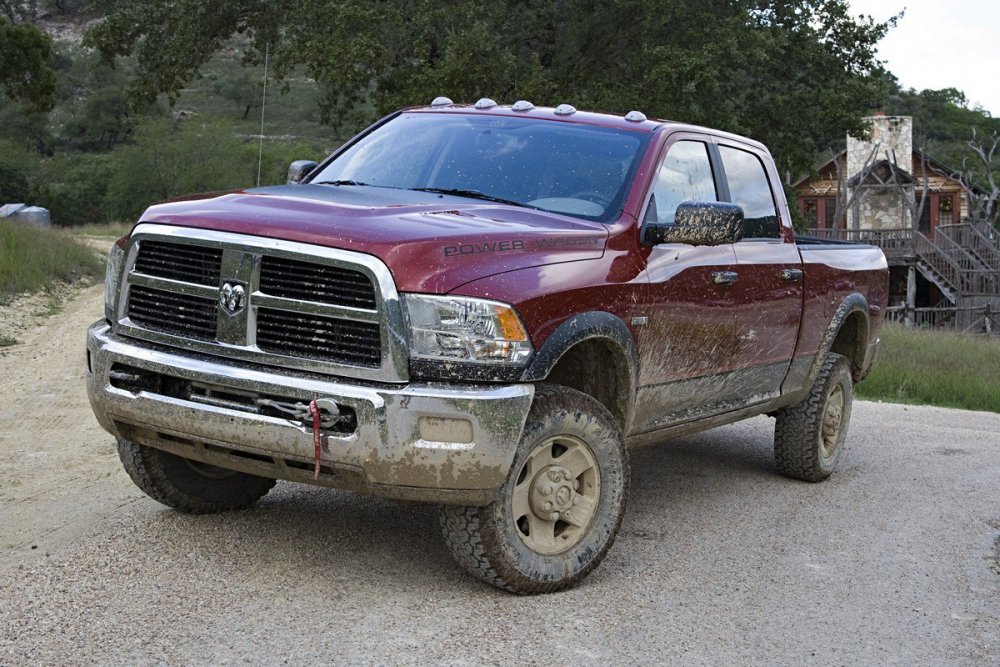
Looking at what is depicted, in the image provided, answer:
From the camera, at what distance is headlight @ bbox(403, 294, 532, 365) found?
4461 millimetres

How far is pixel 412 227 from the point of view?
4.67 m

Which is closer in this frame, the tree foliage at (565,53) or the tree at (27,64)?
the tree foliage at (565,53)

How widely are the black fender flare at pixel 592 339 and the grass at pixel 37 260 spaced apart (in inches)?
518

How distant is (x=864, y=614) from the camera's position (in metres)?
5.01

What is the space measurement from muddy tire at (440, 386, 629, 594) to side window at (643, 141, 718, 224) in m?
1.16

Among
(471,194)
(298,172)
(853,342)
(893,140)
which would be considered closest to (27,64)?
(298,172)

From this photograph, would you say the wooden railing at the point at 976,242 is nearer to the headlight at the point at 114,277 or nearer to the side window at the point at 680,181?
the side window at the point at 680,181

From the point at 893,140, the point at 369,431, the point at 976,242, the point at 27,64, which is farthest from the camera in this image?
the point at 893,140

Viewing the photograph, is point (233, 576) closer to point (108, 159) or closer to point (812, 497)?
point (812, 497)

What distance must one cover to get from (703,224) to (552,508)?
141 cm

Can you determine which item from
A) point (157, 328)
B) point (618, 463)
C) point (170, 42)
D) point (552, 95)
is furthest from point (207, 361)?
point (170, 42)

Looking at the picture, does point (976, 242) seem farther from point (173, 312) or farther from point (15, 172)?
point (15, 172)

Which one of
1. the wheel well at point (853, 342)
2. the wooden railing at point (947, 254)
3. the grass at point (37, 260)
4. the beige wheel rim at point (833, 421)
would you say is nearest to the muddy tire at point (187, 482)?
the beige wheel rim at point (833, 421)

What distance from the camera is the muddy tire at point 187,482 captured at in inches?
221
